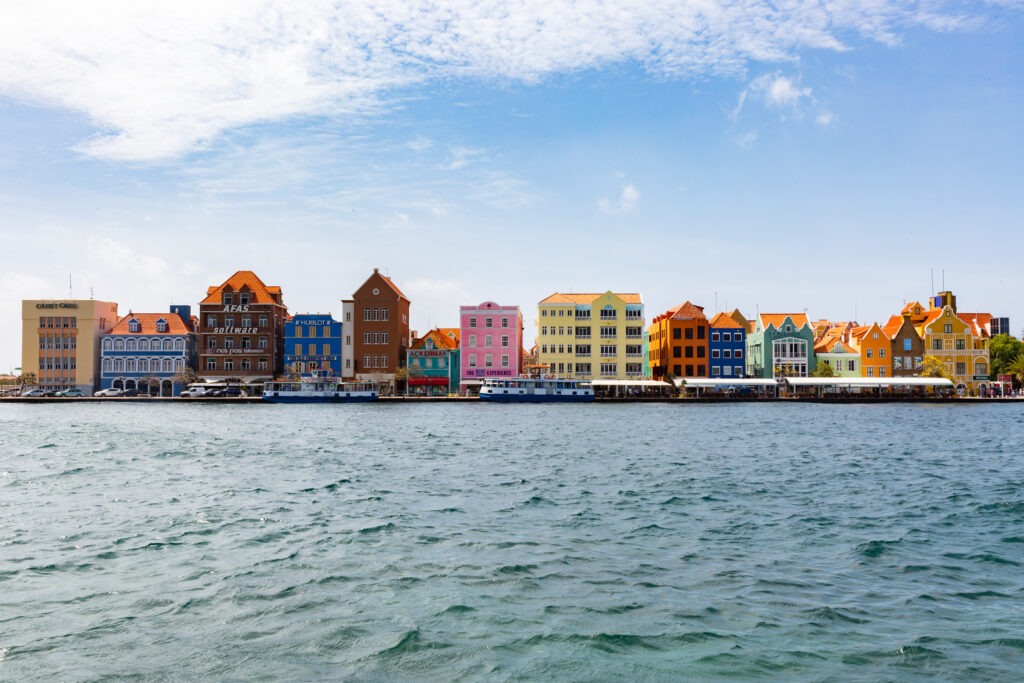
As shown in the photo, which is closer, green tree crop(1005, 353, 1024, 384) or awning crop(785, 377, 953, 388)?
awning crop(785, 377, 953, 388)

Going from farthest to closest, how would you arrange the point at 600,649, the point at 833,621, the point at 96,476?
the point at 96,476, the point at 833,621, the point at 600,649

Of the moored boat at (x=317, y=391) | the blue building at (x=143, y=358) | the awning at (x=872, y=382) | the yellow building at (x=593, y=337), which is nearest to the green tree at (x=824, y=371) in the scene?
the awning at (x=872, y=382)

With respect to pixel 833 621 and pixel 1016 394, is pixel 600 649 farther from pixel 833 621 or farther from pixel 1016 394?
pixel 1016 394

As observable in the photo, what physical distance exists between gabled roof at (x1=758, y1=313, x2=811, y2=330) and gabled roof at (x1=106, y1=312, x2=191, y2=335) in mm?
85024

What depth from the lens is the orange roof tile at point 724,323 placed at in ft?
374

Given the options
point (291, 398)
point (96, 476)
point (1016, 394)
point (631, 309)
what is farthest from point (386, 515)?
point (1016, 394)

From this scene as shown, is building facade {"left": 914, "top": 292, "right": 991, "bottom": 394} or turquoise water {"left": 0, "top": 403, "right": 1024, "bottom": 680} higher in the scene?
building facade {"left": 914, "top": 292, "right": 991, "bottom": 394}

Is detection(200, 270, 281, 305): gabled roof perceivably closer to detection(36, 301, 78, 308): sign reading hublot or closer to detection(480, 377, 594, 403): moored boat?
detection(36, 301, 78, 308): sign reading hublot

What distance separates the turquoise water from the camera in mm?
10609

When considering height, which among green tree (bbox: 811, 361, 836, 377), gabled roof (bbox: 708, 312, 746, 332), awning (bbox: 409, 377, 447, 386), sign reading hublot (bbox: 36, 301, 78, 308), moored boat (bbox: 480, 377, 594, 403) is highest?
sign reading hublot (bbox: 36, 301, 78, 308)

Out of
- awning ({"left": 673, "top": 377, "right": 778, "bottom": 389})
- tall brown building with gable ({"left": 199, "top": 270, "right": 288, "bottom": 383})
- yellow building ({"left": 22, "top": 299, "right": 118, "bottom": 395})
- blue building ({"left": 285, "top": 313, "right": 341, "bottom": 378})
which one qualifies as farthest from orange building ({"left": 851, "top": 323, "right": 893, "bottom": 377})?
yellow building ({"left": 22, "top": 299, "right": 118, "bottom": 395})

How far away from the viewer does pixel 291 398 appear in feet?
333

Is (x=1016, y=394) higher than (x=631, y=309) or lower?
lower

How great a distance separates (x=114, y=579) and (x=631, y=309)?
101070 millimetres
